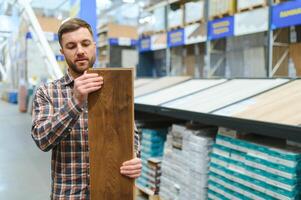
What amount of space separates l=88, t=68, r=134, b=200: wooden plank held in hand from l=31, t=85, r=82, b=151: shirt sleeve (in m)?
0.07

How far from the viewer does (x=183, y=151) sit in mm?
3104

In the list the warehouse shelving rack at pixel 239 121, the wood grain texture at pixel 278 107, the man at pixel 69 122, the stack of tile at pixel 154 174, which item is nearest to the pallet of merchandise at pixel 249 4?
the warehouse shelving rack at pixel 239 121

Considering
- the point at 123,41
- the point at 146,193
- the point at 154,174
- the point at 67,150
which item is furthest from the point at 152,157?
the point at 123,41

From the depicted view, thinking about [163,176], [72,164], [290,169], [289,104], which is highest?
[289,104]

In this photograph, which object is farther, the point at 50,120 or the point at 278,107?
the point at 278,107

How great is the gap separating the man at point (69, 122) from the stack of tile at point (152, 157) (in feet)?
7.24

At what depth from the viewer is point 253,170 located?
236cm

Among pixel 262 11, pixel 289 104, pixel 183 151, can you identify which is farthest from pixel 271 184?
pixel 262 11

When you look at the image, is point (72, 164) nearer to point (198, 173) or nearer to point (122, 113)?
point (122, 113)

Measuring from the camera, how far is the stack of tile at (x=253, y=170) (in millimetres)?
2107

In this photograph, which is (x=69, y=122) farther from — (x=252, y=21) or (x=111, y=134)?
(x=252, y=21)

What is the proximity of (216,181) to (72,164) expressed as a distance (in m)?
1.65

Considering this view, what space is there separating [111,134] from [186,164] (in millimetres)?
1971

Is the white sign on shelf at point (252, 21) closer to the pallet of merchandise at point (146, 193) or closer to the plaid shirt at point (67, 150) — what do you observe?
the pallet of merchandise at point (146, 193)
